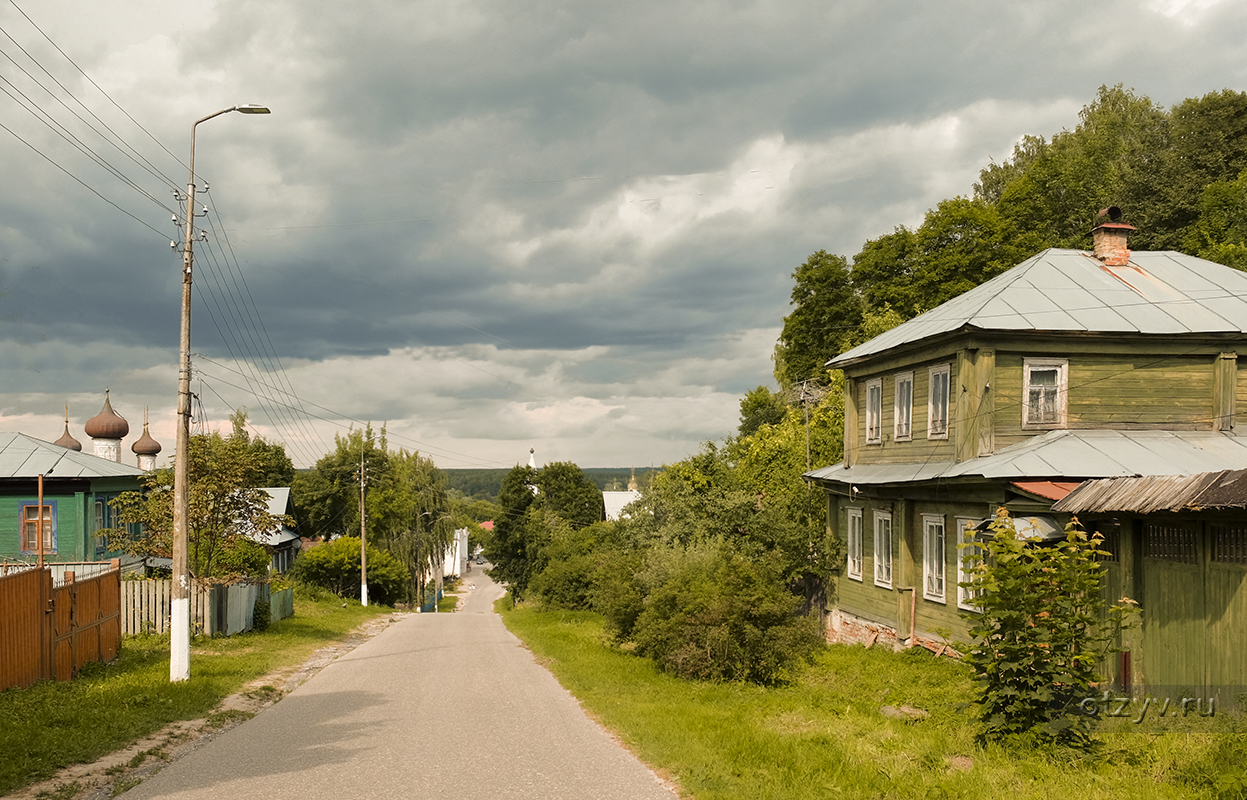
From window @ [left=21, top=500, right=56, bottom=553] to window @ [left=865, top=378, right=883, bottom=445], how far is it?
2570 centimetres

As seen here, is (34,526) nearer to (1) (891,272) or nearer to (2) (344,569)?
(2) (344,569)

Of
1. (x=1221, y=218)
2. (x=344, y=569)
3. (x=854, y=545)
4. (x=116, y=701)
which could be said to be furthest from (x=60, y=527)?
(x=1221, y=218)

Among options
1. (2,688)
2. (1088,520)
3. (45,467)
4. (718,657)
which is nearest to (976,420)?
(1088,520)

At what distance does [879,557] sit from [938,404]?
441cm

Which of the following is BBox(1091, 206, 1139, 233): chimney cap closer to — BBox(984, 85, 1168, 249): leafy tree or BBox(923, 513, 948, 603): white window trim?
BBox(923, 513, 948, 603): white window trim

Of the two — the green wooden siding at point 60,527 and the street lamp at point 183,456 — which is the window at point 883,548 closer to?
the street lamp at point 183,456

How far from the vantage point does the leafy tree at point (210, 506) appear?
75.9 feet

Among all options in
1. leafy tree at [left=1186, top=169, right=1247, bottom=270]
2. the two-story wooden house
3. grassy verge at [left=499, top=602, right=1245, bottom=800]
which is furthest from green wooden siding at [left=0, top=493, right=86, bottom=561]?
leafy tree at [left=1186, top=169, right=1247, bottom=270]

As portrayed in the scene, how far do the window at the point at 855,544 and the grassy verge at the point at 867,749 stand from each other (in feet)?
27.9

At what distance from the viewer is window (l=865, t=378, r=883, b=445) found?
2402cm

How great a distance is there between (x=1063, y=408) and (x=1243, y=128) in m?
29.8

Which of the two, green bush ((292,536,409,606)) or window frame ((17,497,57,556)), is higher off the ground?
window frame ((17,497,57,556))

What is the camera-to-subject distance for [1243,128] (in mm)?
40750

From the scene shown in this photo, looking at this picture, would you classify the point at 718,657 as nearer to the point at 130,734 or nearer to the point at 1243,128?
the point at 130,734
